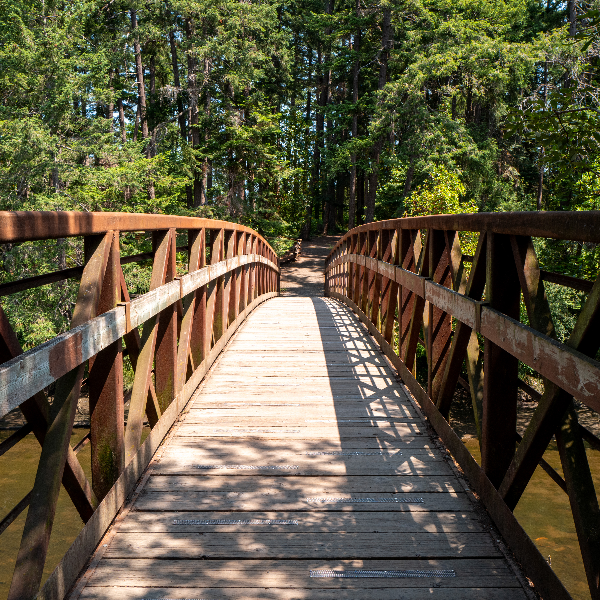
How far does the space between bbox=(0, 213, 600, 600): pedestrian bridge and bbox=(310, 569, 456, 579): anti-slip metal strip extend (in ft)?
0.04

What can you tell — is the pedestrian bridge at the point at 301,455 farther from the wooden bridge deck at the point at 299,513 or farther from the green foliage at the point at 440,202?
the green foliage at the point at 440,202

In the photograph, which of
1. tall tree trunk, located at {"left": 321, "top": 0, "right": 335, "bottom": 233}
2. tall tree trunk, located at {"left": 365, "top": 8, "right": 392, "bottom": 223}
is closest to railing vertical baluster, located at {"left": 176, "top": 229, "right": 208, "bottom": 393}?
tall tree trunk, located at {"left": 365, "top": 8, "right": 392, "bottom": 223}

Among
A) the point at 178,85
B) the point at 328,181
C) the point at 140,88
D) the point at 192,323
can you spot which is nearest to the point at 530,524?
the point at 192,323

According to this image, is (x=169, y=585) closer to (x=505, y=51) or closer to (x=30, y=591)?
(x=30, y=591)

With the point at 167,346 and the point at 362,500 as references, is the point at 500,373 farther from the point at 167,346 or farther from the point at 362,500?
the point at 167,346

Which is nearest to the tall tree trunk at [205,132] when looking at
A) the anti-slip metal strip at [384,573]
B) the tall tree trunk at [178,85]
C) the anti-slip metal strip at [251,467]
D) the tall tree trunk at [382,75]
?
the tall tree trunk at [178,85]

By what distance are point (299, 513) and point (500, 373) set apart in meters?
1.20

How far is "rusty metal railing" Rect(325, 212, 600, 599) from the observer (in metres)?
1.79

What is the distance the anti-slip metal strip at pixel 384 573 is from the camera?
7.14 ft

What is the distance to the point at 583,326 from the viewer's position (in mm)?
1756

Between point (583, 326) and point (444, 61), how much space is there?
20215 mm

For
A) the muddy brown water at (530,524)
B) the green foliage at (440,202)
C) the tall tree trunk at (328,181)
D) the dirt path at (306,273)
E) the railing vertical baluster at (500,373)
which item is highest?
the tall tree trunk at (328,181)

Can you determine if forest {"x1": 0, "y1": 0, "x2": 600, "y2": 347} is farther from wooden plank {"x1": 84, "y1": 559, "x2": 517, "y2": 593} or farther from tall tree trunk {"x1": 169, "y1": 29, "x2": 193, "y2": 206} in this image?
wooden plank {"x1": 84, "y1": 559, "x2": 517, "y2": 593}

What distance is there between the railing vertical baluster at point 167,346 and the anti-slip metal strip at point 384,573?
180 cm
